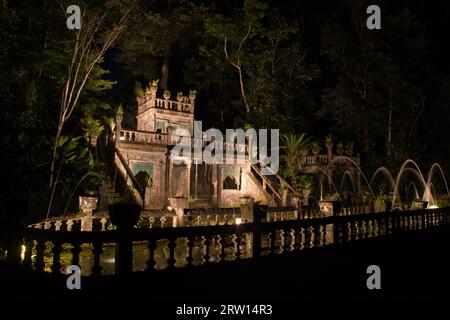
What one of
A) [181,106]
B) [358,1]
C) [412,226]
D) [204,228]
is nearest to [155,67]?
[181,106]

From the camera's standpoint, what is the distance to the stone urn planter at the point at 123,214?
18.7 feet

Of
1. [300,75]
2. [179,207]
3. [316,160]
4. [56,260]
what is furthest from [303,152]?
[56,260]

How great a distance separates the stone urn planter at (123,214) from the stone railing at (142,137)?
1612 cm

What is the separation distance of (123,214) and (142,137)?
56.1 ft

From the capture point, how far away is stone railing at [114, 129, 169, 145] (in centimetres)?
2173

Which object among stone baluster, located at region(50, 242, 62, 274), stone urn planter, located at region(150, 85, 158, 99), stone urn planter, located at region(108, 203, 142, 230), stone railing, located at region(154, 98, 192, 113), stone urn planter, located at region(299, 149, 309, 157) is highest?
stone urn planter, located at region(150, 85, 158, 99)

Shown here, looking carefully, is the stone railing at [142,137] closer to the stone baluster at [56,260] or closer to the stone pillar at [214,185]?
the stone pillar at [214,185]

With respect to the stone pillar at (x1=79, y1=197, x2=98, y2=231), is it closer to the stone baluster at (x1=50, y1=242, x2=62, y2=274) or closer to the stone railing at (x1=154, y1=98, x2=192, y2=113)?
the stone baluster at (x1=50, y1=242, x2=62, y2=274)

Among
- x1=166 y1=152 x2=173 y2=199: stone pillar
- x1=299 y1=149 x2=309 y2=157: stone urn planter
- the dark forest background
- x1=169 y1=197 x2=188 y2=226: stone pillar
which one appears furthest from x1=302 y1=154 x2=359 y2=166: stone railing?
x1=169 y1=197 x2=188 y2=226: stone pillar

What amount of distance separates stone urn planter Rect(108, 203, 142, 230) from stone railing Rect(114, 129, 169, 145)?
1612cm

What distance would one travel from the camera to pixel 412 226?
43.6 ft

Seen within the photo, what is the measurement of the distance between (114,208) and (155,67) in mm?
31644

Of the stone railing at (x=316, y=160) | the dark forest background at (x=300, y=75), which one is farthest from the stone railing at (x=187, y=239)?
the dark forest background at (x=300, y=75)
